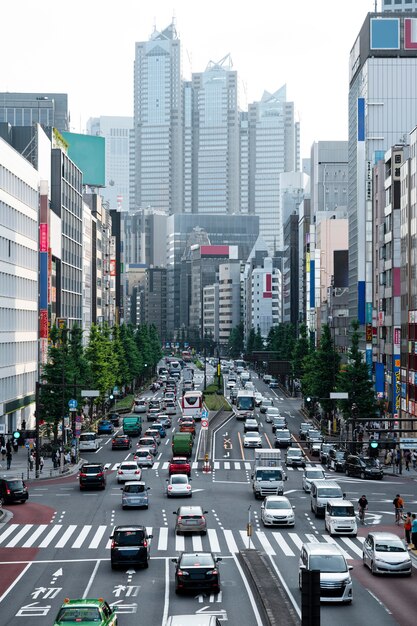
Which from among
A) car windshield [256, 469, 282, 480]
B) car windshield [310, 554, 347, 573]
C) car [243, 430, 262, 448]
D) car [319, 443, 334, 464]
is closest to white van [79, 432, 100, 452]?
car [243, 430, 262, 448]

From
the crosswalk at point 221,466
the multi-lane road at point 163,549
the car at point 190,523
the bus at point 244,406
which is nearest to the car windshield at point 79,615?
the multi-lane road at point 163,549

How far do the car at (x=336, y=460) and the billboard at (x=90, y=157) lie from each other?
103m

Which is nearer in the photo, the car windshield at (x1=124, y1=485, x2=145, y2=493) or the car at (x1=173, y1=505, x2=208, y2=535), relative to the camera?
the car at (x1=173, y1=505, x2=208, y2=535)

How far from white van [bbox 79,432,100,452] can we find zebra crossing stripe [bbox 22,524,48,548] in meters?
41.6

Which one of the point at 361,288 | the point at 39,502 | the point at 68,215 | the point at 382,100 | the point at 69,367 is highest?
the point at 382,100

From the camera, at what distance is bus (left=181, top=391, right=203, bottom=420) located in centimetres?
12394

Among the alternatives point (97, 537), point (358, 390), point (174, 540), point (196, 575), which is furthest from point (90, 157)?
point (196, 575)

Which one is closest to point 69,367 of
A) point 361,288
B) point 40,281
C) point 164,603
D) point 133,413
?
point 40,281

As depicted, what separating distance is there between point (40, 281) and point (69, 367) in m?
28.0

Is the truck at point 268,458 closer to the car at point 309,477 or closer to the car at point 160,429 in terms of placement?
the car at point 309,477

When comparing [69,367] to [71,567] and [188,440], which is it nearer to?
[188,440]

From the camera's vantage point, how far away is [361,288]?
141m

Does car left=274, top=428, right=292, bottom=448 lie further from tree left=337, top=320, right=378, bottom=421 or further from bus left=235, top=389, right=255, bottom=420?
bus left=235, top=389, right=255, bottom=420

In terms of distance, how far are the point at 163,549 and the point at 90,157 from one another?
144605 millimetres
